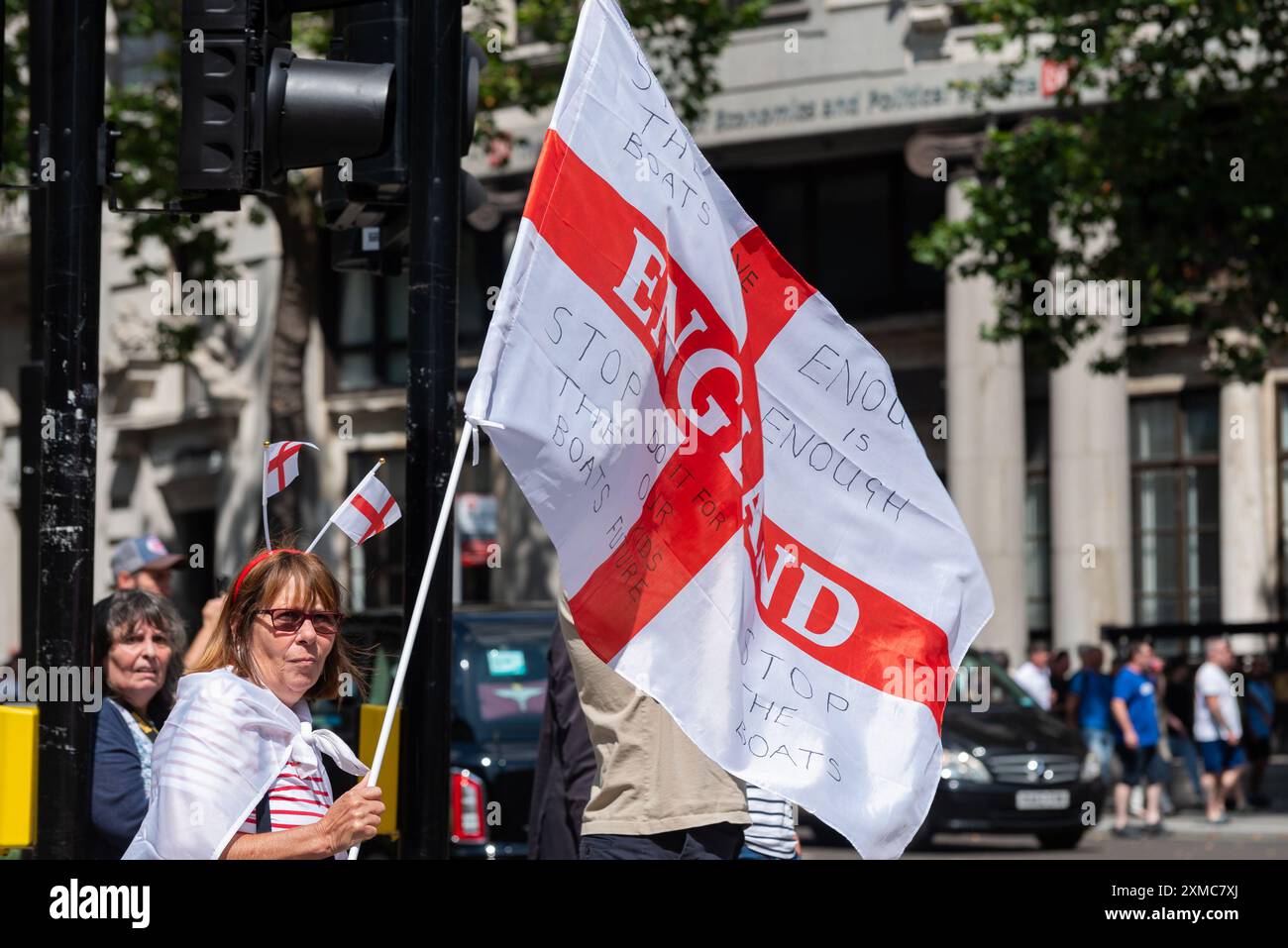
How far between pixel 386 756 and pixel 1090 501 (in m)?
24.6

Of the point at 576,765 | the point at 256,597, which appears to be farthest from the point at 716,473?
the point at 576,765

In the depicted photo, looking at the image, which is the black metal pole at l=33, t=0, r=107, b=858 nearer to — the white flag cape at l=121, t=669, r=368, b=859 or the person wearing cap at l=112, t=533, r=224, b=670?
the white flag cape at l=121, t=669, r=368, b=859

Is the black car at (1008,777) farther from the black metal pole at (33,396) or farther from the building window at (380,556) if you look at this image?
the building window at (380,556)

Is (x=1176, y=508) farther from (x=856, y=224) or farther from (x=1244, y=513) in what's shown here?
(x=856, y=224)

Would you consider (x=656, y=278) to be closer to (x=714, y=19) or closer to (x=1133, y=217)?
(x=1133, y=217)

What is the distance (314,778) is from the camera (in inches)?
160

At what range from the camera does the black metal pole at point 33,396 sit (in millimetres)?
7258

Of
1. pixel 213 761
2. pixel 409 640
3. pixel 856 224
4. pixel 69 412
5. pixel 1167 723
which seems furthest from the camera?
pixel 856 224

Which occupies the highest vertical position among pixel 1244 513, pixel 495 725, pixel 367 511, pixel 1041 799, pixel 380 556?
pixel 1244 513

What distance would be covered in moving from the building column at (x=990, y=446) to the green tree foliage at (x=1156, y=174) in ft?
30.5

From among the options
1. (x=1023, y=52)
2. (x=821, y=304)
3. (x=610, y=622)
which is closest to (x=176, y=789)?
(x=610, y=622)

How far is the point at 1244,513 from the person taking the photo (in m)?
28.2

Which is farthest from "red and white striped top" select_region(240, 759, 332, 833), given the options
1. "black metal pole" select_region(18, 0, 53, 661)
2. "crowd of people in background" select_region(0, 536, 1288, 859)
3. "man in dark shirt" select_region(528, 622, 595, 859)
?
"black metal pole" select_region(18, 0, 53, 661)

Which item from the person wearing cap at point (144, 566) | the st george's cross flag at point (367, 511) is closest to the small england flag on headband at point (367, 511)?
the st george's cross flag at point (367, 511)
